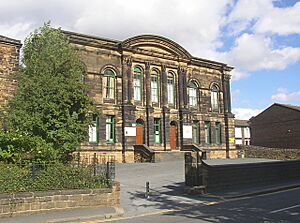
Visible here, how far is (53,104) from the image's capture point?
19.1m

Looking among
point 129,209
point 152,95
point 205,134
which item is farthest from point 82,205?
point 205,134

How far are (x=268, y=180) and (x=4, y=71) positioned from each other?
18344mm

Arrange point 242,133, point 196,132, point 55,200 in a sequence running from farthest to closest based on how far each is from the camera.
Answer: point 242,133 < point 196,132 < point 55,200

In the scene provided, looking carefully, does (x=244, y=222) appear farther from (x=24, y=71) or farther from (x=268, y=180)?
(x=24, y=71)

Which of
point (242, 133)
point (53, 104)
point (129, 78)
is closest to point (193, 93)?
point (129, 78)

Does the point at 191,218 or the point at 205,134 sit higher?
the point at 205,134

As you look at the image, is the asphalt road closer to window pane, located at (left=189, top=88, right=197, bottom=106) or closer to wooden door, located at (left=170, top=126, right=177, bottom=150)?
wooden door, located at (left=170, top=126, right=177, bottom=150)

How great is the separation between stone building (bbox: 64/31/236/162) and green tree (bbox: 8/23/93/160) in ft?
24.7

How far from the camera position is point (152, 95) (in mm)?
33688

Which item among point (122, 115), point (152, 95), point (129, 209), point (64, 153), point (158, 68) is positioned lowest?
point (129, 209)

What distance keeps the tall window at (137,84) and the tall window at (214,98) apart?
385 inches

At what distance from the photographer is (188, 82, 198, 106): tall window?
36844 millimetres

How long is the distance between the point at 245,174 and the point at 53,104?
10.9 metres

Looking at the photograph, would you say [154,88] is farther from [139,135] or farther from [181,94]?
[139,135]
